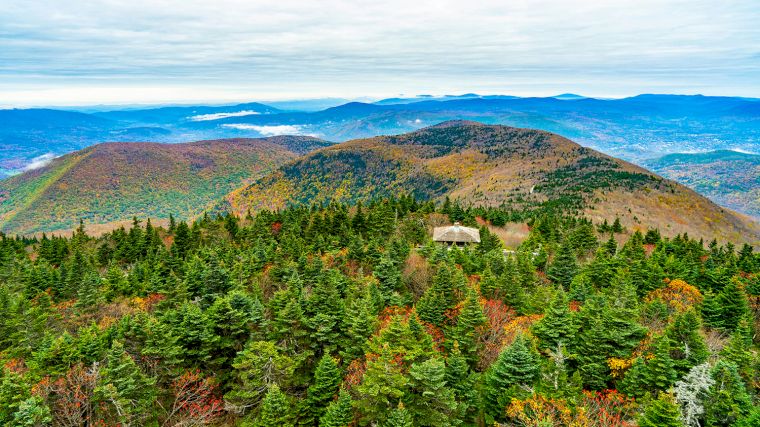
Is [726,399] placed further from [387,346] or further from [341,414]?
[341,414]

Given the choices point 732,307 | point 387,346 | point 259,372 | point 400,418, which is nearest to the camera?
point 400,418

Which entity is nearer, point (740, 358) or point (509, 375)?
point (509, 375)

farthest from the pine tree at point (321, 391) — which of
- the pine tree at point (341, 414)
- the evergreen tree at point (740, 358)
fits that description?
the evergreen tree at point (740, 358)

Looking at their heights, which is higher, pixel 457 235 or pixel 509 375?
pixel 509 375

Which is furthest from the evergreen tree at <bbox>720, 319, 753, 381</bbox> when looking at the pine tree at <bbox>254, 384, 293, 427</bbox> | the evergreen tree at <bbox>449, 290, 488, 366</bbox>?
the pine tree at <bbox>254, 384, 293, 427</bbox>

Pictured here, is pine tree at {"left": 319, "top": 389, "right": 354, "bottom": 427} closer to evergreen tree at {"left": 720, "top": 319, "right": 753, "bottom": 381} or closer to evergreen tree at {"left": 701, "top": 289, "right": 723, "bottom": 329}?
evergreen tree at {"left": 720, "top": 319, "right": 753, "bottom": 381}

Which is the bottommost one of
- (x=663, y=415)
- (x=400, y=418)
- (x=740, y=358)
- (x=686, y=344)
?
(x=400, y=418)

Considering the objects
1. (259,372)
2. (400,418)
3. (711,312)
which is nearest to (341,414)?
(400,418)

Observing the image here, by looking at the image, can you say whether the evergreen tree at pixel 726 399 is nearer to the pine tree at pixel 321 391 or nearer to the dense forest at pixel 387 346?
the dense forest at pixel 387 346

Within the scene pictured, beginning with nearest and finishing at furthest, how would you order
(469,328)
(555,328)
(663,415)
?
(663,415) → (555,328) → (469,328)
